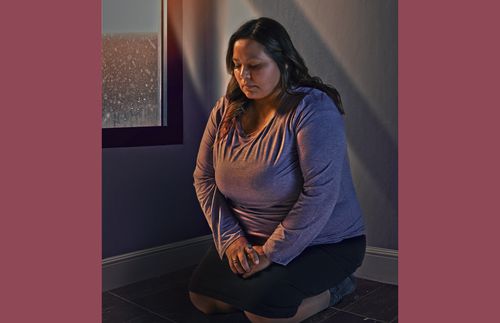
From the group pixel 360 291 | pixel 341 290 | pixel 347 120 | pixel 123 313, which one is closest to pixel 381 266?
pixel 360 291

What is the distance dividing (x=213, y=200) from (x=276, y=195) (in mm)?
246

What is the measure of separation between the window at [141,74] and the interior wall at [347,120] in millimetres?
53

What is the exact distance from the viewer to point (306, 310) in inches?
64.5

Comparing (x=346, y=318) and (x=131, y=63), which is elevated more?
(x=131, y=63)

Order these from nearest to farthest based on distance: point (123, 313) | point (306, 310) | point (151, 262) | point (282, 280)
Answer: point (282, 280) < point (306, 310) < point (123, 313) < point (151, 262)

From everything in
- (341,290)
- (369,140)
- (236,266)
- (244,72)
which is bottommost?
(341,290)

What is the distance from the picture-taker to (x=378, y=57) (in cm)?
209

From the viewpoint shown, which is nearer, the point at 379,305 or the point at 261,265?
the point at 261,265

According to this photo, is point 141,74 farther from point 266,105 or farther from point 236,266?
point 236,266

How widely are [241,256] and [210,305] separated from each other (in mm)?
197

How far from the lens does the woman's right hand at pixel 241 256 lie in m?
1.58

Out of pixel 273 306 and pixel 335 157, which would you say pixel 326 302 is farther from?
pixel 335 157

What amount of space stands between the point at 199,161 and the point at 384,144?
0.72 meters

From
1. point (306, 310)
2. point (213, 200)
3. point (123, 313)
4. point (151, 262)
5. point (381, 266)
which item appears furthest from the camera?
point (151, 262)
